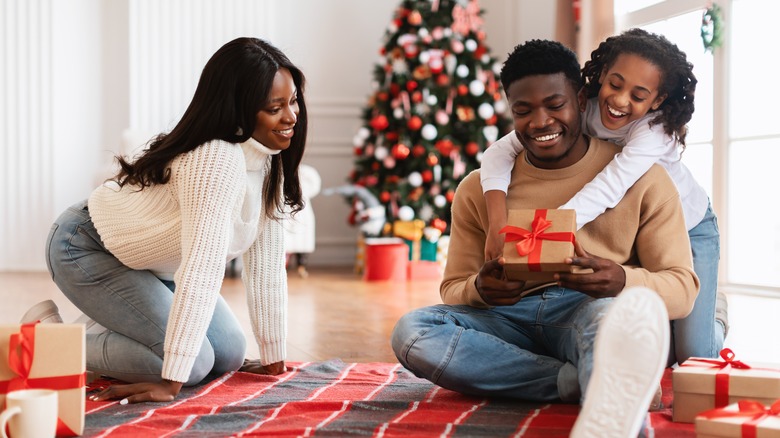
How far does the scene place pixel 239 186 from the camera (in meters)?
1.89

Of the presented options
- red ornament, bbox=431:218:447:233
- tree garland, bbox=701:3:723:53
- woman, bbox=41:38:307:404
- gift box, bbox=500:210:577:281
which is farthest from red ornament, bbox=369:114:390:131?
gift box, bbox=500:210:577:281

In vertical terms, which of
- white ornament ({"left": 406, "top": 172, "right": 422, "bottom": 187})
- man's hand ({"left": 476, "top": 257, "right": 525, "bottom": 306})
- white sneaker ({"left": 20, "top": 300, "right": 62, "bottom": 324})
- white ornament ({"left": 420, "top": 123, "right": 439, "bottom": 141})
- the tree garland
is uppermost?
the tree garland

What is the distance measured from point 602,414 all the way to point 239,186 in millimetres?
941

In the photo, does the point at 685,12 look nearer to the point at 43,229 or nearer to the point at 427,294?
the point at 427,294

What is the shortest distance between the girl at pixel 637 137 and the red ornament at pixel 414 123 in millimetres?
3492

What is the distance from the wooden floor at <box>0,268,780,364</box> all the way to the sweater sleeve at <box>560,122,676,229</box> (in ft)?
3.05

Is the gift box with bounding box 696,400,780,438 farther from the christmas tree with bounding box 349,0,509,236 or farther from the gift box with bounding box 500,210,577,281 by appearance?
the christmas tree with bounding box 349,0,509,236

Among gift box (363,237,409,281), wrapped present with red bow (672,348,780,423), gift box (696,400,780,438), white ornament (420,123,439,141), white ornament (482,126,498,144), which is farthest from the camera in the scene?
white ornament (482,126,498,144)

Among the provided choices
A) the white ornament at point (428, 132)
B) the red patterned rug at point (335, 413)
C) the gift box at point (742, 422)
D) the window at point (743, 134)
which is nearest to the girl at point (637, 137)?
the red patterned rug at point (335, 413)

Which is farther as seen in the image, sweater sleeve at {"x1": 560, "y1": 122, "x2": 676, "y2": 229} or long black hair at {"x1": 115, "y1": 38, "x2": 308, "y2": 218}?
long black hair at {"x1": 115, "y1": 38, "x2": 308, "y2": 218}

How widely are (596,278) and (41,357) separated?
1.00 meters

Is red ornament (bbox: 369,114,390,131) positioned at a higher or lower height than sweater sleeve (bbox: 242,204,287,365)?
higher

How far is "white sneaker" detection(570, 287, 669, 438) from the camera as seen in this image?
127 centimetres

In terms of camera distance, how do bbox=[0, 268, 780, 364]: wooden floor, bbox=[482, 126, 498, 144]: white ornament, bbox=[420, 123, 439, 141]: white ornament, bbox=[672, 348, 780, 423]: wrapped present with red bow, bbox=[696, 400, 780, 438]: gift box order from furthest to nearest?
1. bbox=[482, 126, 498, 144]: white ornament
2. bbox=[420, 123, 439, 141]: white ornament
3. bbox=[0, 268, 780, 364]: wooden floor
4. bbox=[672, 348, 780, 423]: wrapped present with red bow
5. bbox=[696, 400, 780, 438]: gift box
